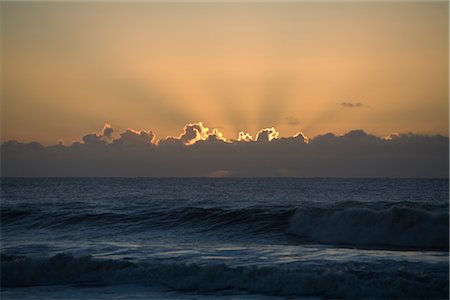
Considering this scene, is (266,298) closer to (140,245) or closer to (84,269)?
(84,269)

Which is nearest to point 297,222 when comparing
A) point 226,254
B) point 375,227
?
point 375,227

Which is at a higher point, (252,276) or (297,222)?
(297,222)

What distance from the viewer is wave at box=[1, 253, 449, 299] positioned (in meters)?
12.3

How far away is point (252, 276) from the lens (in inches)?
524

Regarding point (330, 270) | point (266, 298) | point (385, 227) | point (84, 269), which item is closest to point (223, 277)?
point (266, 298)

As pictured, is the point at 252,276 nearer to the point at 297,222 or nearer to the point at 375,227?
the point at 375,227

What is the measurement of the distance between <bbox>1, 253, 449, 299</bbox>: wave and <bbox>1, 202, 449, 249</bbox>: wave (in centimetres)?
486

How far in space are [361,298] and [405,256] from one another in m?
5.03

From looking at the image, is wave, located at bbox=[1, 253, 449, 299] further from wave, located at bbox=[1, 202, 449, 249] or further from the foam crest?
wave, located at bbox=[1, 202, 449, 249]

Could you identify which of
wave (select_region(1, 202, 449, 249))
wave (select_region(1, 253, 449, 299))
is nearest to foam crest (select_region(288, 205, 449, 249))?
wave (select_region(1, 202, 449, 249))

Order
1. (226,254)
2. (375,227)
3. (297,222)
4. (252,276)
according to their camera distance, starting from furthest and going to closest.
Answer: (297,222) → (375,227) → (226,254) → (252,276)

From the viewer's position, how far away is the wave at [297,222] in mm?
19734

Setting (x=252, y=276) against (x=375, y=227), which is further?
(x=375, y=227)

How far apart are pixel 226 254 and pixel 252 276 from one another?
3.67 metres
